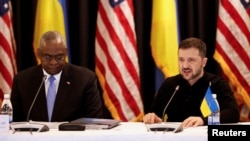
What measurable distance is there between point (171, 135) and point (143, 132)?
178 mm

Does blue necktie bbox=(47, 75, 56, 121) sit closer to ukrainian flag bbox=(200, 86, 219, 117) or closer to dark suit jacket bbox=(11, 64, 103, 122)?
dark suit jacket bbox=(11, 64, 103, 122)

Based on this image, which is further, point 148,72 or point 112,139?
point 148,72

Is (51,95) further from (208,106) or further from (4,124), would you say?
(208,106)

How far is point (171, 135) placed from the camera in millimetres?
3074

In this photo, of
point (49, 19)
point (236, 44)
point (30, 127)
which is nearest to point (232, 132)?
point (30, 127)

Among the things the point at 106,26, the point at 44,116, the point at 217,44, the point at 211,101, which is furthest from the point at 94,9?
the point at 211,101

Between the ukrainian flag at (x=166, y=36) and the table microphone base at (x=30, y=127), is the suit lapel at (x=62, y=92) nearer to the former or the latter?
Result: the table microphone base at (x=30, y=127)

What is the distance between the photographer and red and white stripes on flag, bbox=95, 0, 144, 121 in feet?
16.9

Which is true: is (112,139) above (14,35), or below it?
below

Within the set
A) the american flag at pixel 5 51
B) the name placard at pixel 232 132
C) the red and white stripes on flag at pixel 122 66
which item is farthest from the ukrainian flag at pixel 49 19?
the name placard at pixel 232 132

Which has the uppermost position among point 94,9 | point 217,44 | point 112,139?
point 94,9

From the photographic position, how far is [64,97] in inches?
164

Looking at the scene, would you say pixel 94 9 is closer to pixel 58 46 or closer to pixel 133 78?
pixel 133 78

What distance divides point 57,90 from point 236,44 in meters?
1.85
